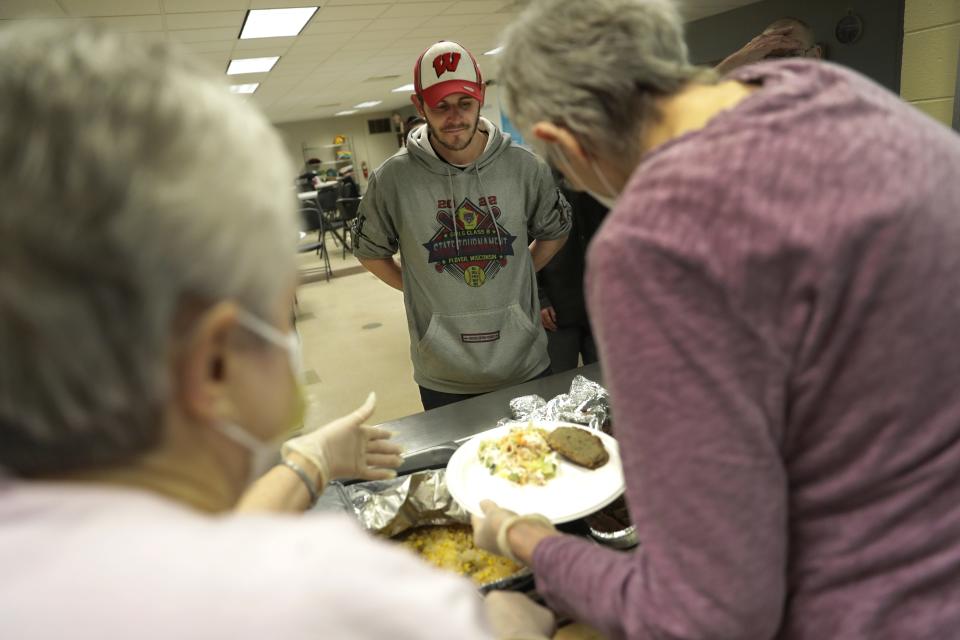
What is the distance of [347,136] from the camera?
19984mm

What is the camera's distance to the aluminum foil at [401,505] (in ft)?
3.85

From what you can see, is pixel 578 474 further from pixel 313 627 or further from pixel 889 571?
pixel 313 627

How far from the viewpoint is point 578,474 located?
3.99 ft

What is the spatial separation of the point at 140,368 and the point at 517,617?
2.24ft

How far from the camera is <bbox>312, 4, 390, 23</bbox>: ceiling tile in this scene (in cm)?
564

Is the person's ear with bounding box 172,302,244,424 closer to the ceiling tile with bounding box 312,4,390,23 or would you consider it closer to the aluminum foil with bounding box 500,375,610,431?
the aluminum foil with bounding box 500,375,610,431

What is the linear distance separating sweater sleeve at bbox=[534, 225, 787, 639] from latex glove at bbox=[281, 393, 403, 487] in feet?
2.04

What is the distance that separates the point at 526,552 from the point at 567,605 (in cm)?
11

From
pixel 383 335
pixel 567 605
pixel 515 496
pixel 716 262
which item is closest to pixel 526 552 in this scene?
pixel 567 605

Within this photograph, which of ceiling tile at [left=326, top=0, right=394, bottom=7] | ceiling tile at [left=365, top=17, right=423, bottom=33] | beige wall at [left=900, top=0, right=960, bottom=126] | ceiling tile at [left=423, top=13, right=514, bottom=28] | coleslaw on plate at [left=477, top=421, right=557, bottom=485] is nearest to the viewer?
coleslaw on plate at [left=477, top=421, right=557, bottom=485]

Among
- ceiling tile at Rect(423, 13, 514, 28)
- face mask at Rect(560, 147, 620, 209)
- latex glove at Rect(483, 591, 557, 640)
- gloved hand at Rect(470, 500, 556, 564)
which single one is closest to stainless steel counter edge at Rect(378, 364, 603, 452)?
gloved hand at Rect(470, 500, 556, 564)

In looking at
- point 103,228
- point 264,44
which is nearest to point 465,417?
point 103,228

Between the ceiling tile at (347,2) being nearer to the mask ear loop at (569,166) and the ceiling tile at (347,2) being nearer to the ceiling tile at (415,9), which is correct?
the ceiling tile at (415,9)

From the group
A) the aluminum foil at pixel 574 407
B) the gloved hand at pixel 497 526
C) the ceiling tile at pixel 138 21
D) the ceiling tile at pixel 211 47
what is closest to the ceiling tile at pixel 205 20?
the ceiling tile at pixel 138 21
